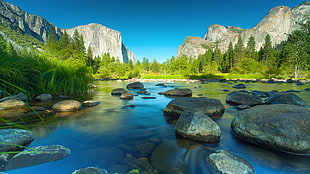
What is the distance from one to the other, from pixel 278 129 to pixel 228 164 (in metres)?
1.39

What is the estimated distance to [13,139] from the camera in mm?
2209

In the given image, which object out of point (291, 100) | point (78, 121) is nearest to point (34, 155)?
point (78, 121)

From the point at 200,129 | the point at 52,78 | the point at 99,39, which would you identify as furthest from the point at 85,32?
the point at 200,129

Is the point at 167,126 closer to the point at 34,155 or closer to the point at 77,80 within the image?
the point at 34,155

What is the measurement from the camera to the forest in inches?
185

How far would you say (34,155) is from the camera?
198 centimetres

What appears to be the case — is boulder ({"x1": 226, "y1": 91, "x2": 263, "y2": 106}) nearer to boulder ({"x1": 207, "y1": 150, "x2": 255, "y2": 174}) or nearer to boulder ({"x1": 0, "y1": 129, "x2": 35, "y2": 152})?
boulder ({"x1": 207, "y1": 150, "x2": 255, "y2": 174})

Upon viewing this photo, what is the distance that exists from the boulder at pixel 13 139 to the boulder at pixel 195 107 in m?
3.56

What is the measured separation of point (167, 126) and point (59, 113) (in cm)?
337

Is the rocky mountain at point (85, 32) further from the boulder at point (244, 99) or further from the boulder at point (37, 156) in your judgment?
the boulder at point (37, 156)

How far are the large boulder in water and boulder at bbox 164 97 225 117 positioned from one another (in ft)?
4.37

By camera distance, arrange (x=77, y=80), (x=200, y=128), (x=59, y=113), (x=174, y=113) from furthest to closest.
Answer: (x=77, y=80) < (x=174, y=113) < (x=59, y=113) < (x=200, y=128)

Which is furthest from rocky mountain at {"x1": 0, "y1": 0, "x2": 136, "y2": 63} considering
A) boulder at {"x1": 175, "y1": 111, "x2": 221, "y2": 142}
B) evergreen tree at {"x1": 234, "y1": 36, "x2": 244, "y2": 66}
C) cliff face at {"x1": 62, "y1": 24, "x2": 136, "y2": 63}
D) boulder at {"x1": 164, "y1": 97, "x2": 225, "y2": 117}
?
boulder at {"x1": 175, "y1": 111, "x2": 221, "y2": 142}

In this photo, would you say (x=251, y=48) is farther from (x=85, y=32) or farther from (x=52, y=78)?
(x=85, y=32)
